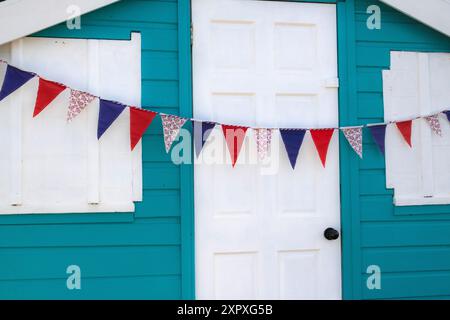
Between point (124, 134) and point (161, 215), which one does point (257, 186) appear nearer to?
point (161, 215)

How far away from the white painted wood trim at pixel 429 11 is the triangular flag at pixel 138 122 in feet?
5.73

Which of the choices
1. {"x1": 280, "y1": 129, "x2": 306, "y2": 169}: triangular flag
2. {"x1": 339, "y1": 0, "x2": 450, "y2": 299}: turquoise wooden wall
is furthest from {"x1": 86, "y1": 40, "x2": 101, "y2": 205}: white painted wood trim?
{"x1": 339, "y1": 0, "x2": 450, "y2": 299}: turquoise wooden wall

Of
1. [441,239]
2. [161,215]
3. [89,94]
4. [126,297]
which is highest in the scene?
[89,94]

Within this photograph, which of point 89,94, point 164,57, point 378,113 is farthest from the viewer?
point 378,113

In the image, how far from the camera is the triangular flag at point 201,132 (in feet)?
8.73

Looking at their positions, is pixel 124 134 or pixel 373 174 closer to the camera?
pixel 124 134

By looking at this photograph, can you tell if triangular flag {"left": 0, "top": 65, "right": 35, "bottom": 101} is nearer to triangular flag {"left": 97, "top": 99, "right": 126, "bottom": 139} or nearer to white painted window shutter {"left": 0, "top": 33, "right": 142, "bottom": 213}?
white painted window shutter {"left": 0, "top": 33, "right": 142, "bottom": 213}

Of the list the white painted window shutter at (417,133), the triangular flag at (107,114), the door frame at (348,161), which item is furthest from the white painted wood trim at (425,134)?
the triangular flag at (107,114)

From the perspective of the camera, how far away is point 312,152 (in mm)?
2832

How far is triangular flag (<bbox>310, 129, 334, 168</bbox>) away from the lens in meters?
2.76

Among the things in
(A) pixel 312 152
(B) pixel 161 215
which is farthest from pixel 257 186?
(B) pixel 161 215

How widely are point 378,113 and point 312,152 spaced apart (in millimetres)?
524

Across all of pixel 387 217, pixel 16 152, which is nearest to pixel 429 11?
pixel 387 217

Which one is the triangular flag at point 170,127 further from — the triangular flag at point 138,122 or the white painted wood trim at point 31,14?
the white painted wood trim at point 31,14
